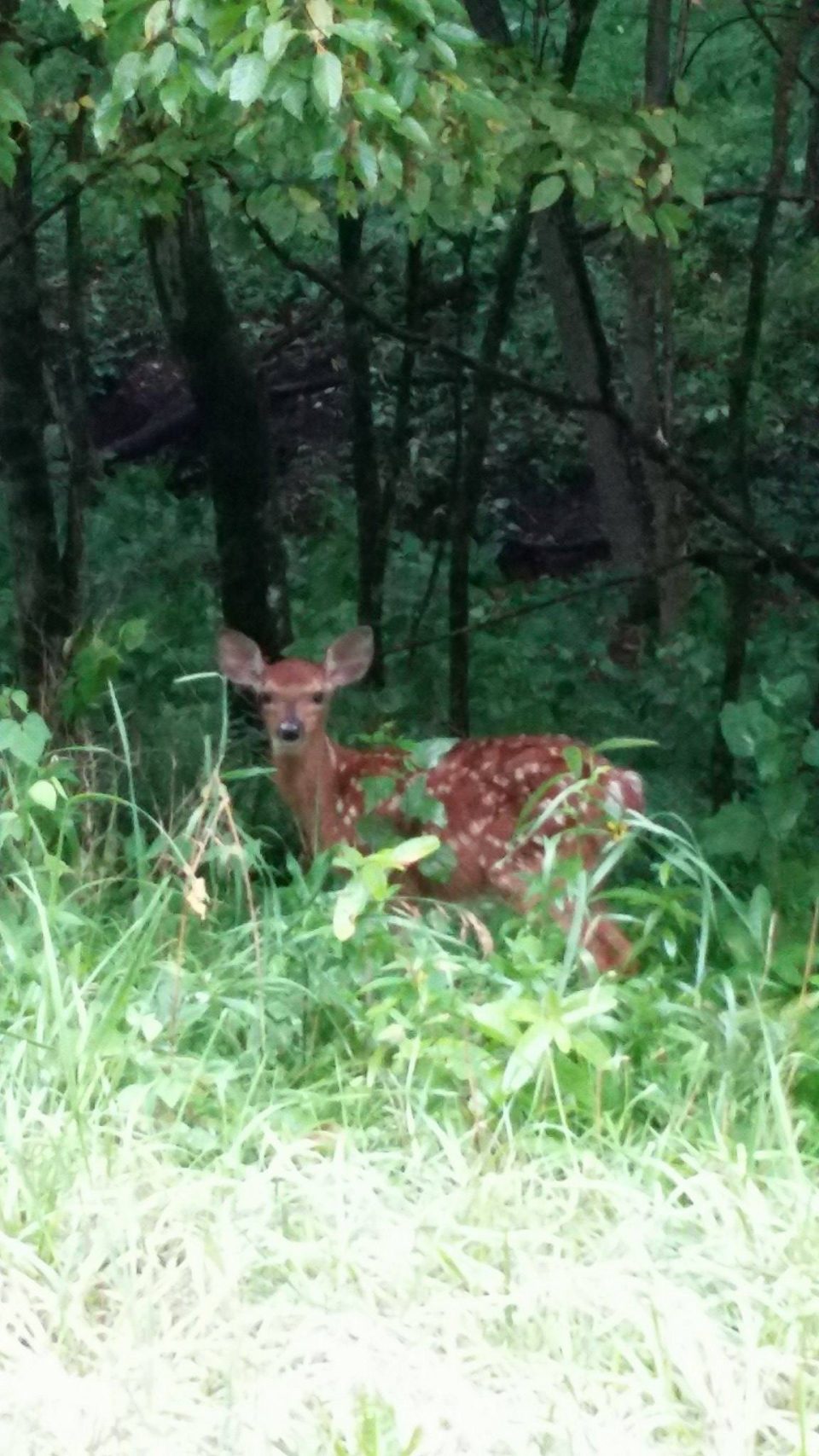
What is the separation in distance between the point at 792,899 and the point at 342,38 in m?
2.45

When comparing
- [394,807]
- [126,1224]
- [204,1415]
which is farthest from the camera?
[394,807]

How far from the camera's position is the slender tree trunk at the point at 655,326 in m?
6.86

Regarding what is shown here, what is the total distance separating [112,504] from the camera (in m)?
11.9

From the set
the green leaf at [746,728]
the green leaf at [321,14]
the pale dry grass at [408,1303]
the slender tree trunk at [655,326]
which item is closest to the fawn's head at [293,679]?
the slender tree trunk at [655,326]

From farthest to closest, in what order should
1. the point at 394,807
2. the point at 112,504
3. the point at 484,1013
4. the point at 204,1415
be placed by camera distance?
the point at 112,504
the point at 394,807
the point at 484,1013
the point at 204,1415

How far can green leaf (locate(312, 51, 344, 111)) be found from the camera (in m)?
3.65

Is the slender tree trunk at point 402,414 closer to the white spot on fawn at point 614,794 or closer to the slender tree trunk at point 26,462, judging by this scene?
the slender tree trunk at point 26,462

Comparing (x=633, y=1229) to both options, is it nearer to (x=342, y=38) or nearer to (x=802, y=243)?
(x=342, y=38)

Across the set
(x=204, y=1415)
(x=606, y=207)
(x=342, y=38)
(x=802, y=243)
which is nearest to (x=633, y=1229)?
(x=204, y=1415)

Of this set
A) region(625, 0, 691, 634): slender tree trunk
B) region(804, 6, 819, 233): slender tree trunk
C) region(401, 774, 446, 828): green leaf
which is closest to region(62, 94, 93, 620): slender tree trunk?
region(625, 0, 691, 634): slender tree trunk

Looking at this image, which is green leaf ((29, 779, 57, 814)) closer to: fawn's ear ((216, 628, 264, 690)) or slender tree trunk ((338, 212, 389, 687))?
fawn's ear ((216, 628, 264, 690))

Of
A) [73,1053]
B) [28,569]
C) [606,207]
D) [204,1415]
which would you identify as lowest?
[204,1415]

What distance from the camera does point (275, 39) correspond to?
3602mm

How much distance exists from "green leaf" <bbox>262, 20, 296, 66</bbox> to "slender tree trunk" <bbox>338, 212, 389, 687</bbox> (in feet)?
13.4
